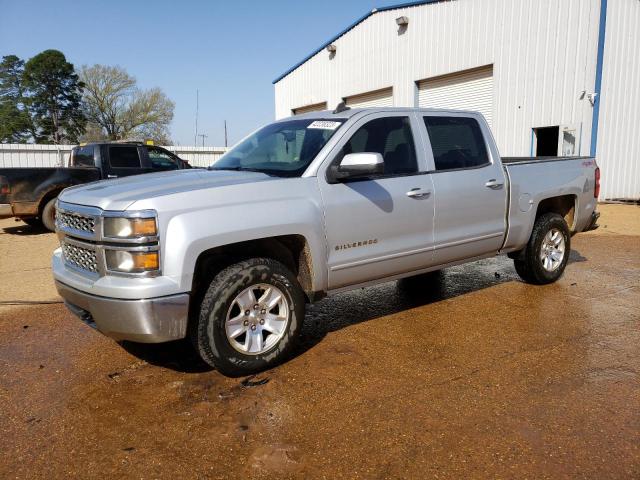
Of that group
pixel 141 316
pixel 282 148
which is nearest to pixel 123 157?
pixel 282 148

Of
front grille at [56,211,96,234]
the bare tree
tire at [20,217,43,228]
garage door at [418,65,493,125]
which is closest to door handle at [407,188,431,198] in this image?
front grille at [56,211,96,234]

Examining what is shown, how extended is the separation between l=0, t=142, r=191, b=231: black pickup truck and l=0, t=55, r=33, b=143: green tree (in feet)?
149

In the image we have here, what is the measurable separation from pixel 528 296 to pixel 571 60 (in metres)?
10.1

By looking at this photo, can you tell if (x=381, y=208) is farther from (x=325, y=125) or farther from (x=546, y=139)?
(x=546, y=139)

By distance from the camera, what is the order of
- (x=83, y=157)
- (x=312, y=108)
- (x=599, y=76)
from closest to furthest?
1. (x=83, y=157)
2. (x=599, y=76)
3. (x=312, y=108)

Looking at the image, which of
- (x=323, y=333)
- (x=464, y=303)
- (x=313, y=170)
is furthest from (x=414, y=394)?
(x=464, y=303)

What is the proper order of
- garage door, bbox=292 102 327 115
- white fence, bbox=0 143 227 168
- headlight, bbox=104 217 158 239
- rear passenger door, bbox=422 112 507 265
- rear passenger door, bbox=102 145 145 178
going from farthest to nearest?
garage door, bbox=292 102 327 115, white fence, bbox=0 143 227 168, rear passenger door, bbox=102 145 145 178, rear passenger door, bbox=422 112 507 265, headlight, bbox=104 217 158 239

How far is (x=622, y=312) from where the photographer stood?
5031 mm

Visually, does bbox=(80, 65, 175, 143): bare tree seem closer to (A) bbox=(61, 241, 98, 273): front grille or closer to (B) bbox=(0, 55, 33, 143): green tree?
(B) bbox=(0, 55, 33, 143): green tree

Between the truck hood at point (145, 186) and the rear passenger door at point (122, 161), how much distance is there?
25.5ft

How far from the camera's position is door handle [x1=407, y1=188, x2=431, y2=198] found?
14.5ft

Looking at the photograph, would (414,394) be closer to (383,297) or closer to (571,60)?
(383,297)

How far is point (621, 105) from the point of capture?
44.4 feet

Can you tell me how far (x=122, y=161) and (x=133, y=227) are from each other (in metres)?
9.05
